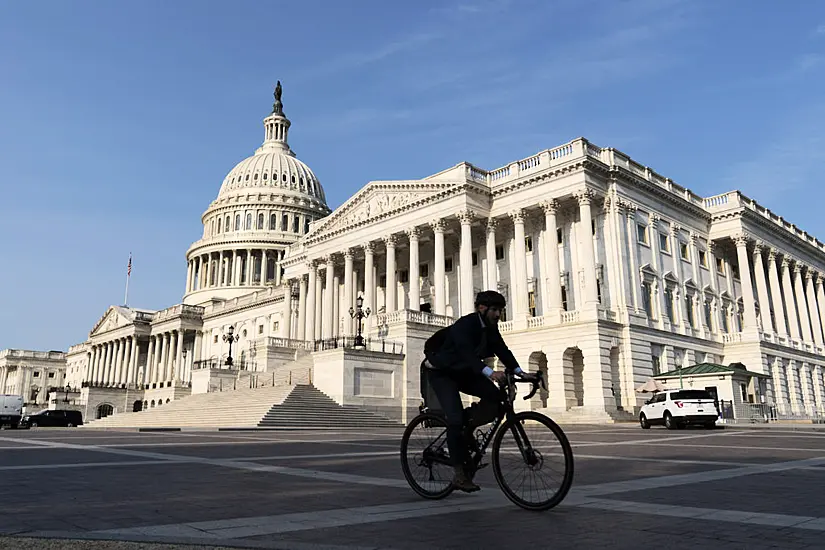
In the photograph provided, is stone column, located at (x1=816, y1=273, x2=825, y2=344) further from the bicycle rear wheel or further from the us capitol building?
the bicycle rear wheel

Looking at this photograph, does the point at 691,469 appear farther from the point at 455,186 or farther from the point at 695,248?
the point at 695,248

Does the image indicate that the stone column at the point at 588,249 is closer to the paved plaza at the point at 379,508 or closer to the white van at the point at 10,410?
the paved plaza at the point at 379,508

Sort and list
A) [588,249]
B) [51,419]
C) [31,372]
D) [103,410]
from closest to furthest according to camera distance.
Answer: [588,249] → [51,419] → [103,410] → [31,372]

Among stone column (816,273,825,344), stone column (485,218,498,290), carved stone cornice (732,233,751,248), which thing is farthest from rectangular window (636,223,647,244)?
stone column (816,273,825,344)

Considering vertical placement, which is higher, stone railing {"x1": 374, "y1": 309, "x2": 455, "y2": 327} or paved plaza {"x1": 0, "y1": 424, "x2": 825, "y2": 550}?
stone railing {"x1": 374, "y1": 309, "x2": 455, "y2": 327}

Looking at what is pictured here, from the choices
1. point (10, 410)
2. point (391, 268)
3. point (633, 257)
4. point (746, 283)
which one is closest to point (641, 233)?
point (633, 257)

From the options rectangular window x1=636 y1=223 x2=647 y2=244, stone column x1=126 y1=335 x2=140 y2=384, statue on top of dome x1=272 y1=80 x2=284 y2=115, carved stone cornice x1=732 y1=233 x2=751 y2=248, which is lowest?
stone column x1=126 y1=335 x2=140 y2=384

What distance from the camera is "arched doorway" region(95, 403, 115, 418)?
9512cm

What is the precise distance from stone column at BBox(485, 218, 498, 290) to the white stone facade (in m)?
119

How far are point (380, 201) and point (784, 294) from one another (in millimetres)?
41373

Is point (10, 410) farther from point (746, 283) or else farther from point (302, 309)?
point (746, 283)

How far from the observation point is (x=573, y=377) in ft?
158

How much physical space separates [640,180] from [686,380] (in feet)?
52.4

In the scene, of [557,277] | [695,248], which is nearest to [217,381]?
[557,277]
